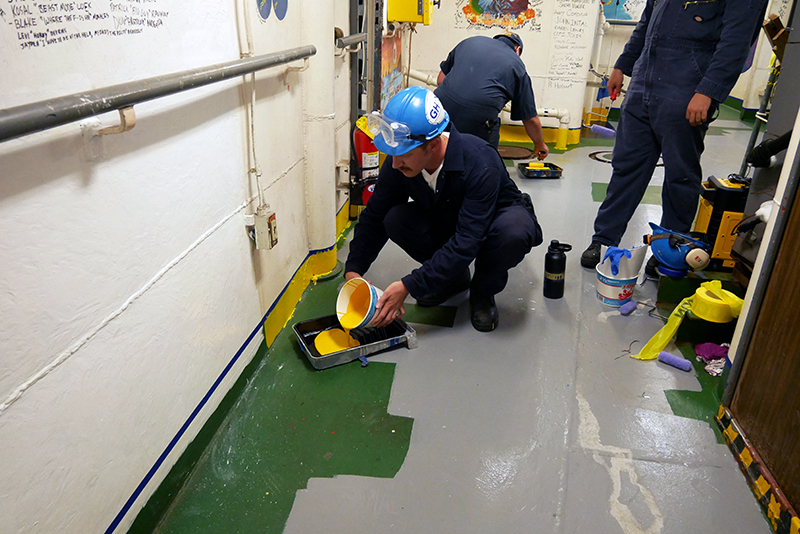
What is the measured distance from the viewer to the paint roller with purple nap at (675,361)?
2.11m

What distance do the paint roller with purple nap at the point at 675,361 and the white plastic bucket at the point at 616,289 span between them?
1.35ft

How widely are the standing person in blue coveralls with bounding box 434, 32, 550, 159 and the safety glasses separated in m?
1.24

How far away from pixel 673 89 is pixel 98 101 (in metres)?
2.42

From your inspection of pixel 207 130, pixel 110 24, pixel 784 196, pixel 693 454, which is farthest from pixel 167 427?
pixel 784 196

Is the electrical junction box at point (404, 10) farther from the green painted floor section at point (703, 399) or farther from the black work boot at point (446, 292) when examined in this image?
the green painted floor section at point (703, 399)

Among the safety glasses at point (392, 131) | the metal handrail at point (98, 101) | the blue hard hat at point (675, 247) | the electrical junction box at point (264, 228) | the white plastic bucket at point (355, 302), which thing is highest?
the metal handrail at point (98, 101)

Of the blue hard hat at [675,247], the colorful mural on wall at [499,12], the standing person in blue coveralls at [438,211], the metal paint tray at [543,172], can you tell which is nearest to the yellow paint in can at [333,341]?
the standing person in blue coveralls at [438,211]

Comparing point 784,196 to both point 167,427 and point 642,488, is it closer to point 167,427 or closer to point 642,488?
point 642,488

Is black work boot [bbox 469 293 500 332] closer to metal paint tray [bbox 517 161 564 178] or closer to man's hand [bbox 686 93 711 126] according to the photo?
man's hand [bbox 686 93 711 126]

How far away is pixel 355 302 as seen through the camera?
2.20m

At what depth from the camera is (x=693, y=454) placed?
1711mm

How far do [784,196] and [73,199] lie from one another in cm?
176

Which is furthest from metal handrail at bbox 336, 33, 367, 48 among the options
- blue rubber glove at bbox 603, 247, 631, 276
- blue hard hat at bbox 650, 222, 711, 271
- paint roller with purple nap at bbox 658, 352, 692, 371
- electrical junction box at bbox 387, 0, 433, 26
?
paint roller with purple nap at bbox 658, 352, 692, 371

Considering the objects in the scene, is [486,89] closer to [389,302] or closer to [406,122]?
[406,122]
